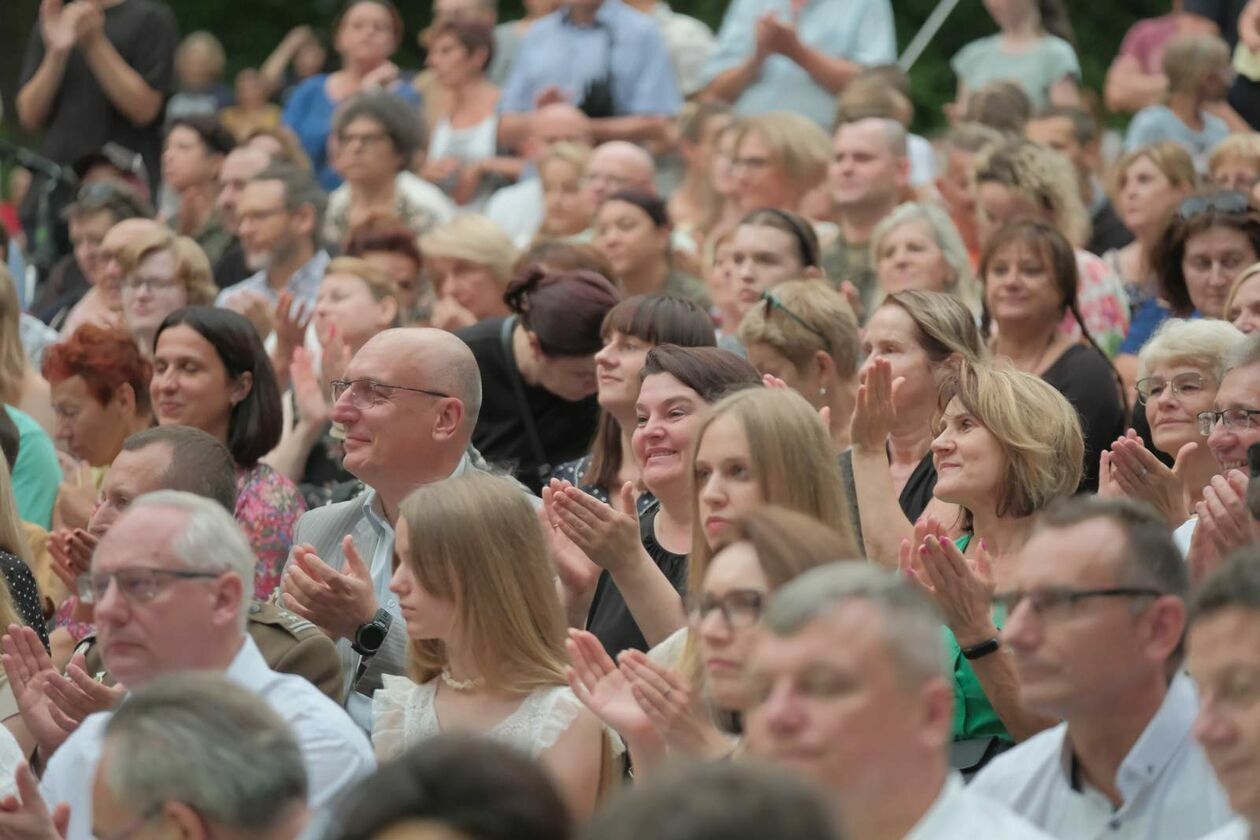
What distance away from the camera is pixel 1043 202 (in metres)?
9.42

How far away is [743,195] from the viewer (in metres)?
10.5

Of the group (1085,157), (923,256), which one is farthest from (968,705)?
(1085,157)

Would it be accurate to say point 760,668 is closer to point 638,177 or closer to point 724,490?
point 724,490

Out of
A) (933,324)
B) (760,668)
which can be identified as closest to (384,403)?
(933,324)

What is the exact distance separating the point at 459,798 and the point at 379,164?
8455mm

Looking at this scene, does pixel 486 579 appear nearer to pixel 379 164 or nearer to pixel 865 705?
pixel 865 705

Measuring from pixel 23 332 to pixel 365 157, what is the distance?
77.5 inches

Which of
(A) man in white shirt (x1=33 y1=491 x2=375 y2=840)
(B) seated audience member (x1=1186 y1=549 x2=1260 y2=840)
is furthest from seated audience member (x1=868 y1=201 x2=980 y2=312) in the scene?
(B) seated audience member (x1=1186 y1=549 x2=1260 y2=840)

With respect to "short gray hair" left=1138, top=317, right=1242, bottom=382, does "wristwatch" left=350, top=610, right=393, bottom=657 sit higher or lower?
lower

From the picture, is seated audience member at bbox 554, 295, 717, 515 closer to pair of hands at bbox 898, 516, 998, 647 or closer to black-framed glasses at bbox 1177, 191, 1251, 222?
pair of hands at bbox 898, 516, 998, 647

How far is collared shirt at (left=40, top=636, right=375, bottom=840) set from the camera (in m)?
4.79

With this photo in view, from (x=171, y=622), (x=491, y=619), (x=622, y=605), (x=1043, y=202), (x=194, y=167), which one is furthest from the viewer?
(x=194, y=167)

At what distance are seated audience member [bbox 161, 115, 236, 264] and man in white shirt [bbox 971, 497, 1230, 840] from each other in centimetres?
843

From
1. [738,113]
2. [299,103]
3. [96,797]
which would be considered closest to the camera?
[96,797]
